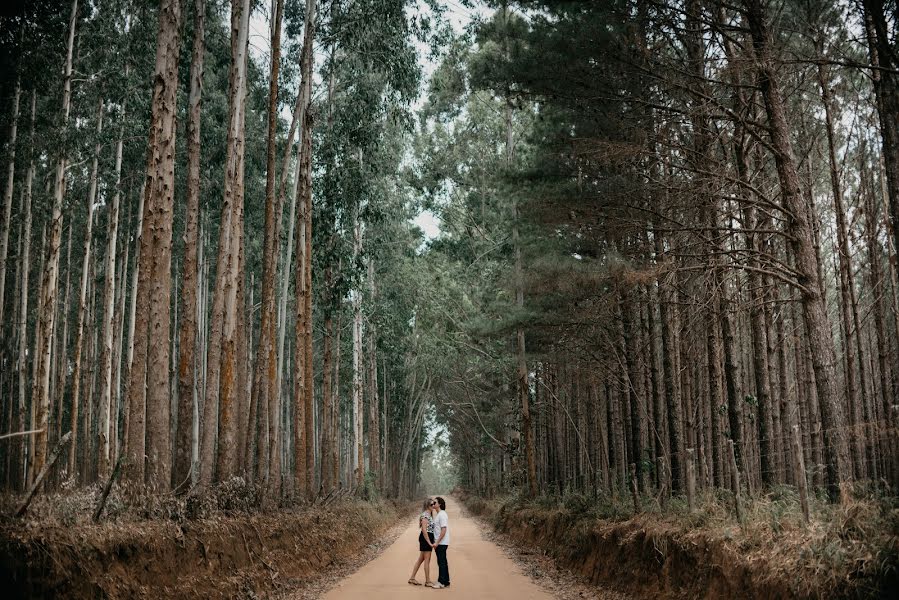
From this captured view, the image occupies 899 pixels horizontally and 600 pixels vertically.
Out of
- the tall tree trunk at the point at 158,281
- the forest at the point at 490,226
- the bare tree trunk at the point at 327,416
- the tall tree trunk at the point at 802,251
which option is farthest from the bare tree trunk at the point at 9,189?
the tall tree trunk at the point at 802,251

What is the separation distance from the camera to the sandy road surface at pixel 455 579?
9484mm

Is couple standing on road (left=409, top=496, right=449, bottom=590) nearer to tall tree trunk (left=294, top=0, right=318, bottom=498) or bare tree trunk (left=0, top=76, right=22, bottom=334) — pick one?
tall tree trunk (left=294, top=0, right=318, bottom=498)

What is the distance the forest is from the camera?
9.73m

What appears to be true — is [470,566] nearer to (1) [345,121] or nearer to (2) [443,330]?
(1) [345,121]

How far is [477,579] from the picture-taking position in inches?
443

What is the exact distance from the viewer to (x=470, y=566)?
13273mm

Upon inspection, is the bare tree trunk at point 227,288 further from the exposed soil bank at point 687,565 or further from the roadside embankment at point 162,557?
the exposed soil bank at point 687,565

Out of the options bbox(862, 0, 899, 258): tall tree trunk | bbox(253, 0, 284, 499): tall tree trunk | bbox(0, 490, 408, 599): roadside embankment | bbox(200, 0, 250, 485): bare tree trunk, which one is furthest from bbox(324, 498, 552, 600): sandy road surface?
bbox(862, 0, 899, 258): tall tree trunk

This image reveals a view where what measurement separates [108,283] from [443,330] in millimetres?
15068

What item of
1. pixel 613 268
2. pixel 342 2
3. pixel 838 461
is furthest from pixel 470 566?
pixel 342 2

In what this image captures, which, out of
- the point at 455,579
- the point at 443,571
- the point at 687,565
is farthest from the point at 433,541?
the point at 687,565

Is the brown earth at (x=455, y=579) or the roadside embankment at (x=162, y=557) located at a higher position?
the roadside embankment at (x=162, y=557)

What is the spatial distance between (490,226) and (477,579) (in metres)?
18.8

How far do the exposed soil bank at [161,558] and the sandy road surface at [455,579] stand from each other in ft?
3.71
